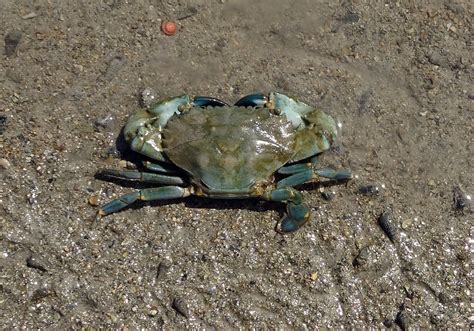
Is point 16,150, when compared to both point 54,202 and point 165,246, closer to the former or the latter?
point 54,202

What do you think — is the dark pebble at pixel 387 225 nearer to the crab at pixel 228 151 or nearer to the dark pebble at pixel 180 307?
the crab at pixel 228 151

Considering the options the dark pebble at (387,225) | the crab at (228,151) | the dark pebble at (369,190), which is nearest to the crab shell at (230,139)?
the crab at (228,151)

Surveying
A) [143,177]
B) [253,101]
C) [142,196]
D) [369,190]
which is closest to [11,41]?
[143,177]

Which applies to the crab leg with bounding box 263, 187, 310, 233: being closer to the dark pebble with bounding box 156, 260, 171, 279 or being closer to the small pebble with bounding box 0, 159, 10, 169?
→ the dark pebble with bounding box 156, 260, 171, 279

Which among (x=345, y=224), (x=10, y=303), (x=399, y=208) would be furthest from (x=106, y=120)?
(x=399, y=208)

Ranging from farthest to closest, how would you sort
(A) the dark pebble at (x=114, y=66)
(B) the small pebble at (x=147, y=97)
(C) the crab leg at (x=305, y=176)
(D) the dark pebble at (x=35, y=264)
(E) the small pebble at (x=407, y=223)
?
1. (A) the dark pebble at (x=114, y=66)
2. (B) the small pebble at (x=147, y=97)
3. (E) the small pebble at (x=407, y=223)
4. (C) the crab leg at (x=305, y=176)
5. (D) the dark pebble at (x=35, y=264)

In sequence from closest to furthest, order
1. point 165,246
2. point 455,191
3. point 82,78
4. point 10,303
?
point 10,303 → point 165,246 → point 455,191 → point 82,78
